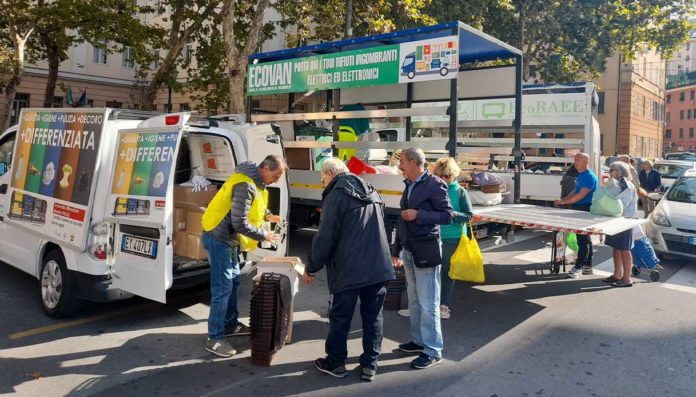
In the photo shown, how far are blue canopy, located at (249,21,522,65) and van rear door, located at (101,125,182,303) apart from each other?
3.42 meters

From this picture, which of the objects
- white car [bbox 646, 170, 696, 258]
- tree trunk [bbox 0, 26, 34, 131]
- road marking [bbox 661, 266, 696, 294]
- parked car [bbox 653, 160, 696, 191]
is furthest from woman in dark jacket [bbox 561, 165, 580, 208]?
tree trunk [bbox 0, 26, 34, 131]

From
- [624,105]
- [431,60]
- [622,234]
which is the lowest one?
[622,234]

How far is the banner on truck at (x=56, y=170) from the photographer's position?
16.4ft

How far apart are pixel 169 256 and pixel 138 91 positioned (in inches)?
1377

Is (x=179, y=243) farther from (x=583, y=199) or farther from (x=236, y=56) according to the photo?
(x=236, y=56)

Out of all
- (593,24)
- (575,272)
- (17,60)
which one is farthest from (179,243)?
(593,24)

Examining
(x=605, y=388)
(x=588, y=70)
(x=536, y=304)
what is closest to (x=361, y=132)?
(x=536, y=304)

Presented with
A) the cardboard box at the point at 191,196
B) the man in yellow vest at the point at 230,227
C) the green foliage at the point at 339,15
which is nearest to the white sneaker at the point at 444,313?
the man in yellow vest at the point at 230,227

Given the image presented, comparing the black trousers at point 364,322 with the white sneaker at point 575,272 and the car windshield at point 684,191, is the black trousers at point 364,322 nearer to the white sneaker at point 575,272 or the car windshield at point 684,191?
the white sneaker at point 575,272

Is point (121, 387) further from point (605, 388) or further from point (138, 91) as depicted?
point (138, 91)

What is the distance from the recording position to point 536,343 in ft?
16.4

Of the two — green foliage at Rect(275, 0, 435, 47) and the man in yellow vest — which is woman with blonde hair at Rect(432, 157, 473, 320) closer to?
the man in yellow vest

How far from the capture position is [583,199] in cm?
776

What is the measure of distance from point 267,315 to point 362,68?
13.4ft
